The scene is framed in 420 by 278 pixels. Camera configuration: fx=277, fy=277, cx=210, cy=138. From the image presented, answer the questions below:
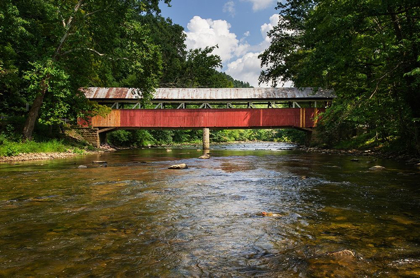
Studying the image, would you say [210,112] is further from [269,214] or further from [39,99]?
[269,214]

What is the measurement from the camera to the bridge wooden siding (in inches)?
1003

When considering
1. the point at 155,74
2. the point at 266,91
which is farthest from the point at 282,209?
the point at 266,91

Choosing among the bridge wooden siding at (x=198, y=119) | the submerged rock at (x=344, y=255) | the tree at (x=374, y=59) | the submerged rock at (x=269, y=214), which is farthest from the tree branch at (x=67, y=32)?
the submerged rock at (x=344, y=255)

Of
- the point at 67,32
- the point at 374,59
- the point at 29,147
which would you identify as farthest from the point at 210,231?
the point at 67,32

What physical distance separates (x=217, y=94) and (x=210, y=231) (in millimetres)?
22883

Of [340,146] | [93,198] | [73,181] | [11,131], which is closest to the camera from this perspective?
[93,198]

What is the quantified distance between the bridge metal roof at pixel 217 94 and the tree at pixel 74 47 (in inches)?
247

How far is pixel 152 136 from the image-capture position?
39.7 meters

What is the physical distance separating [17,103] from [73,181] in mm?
17209

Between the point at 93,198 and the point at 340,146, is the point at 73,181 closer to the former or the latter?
the point at 93,198

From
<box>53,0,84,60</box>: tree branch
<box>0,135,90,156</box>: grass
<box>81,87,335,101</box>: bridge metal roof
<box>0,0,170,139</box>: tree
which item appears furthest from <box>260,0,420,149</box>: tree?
<box>0,135,90,156</box>: grass

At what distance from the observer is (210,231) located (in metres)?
3.47

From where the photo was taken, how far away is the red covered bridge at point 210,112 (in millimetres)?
25250

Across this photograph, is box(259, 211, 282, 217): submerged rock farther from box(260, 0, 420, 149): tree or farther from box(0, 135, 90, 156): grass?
box(0, 135, 90, 156): grass
